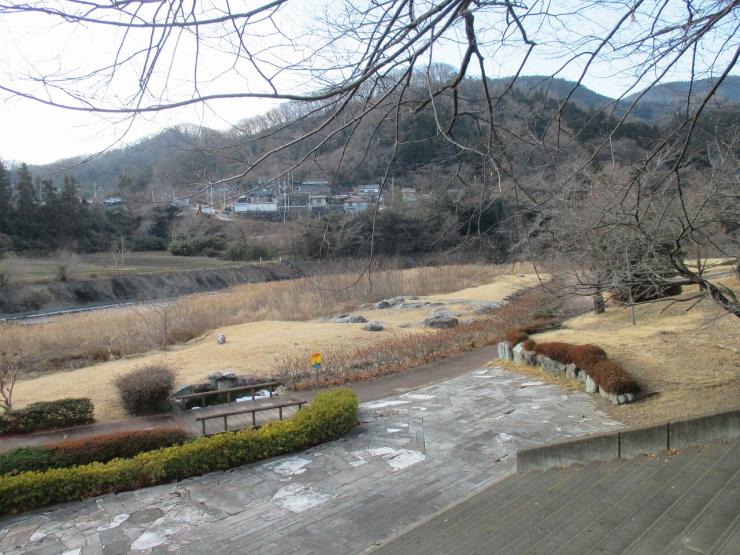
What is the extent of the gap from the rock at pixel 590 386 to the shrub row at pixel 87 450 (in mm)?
8001

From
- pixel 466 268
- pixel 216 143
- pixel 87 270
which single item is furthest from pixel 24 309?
pixel 216 143

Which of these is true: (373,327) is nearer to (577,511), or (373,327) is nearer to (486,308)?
(486,308)

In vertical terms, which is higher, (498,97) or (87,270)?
(498,97)

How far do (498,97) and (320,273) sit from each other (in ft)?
90.9

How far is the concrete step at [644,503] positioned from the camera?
416cm

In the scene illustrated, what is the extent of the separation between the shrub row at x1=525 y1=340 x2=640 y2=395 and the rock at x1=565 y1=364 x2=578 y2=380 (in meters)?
0.10

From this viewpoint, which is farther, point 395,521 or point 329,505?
point 329,505

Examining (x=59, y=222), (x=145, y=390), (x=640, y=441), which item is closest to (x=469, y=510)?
(x=640, y=441)

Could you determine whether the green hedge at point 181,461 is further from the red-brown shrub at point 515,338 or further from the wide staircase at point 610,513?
the red-brown shrub at point 515,338

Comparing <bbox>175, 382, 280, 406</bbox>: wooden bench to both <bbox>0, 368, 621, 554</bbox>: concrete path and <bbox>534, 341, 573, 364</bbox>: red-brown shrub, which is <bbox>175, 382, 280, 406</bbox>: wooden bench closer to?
<bbox>0, 368, 621, 554</bbox>: concrete path

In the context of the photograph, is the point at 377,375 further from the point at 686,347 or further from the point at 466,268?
the point at 466,268

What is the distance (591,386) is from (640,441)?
19.0 ft

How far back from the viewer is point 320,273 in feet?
103

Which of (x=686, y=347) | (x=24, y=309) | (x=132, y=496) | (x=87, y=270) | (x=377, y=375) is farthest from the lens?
(x=87, y=270)
